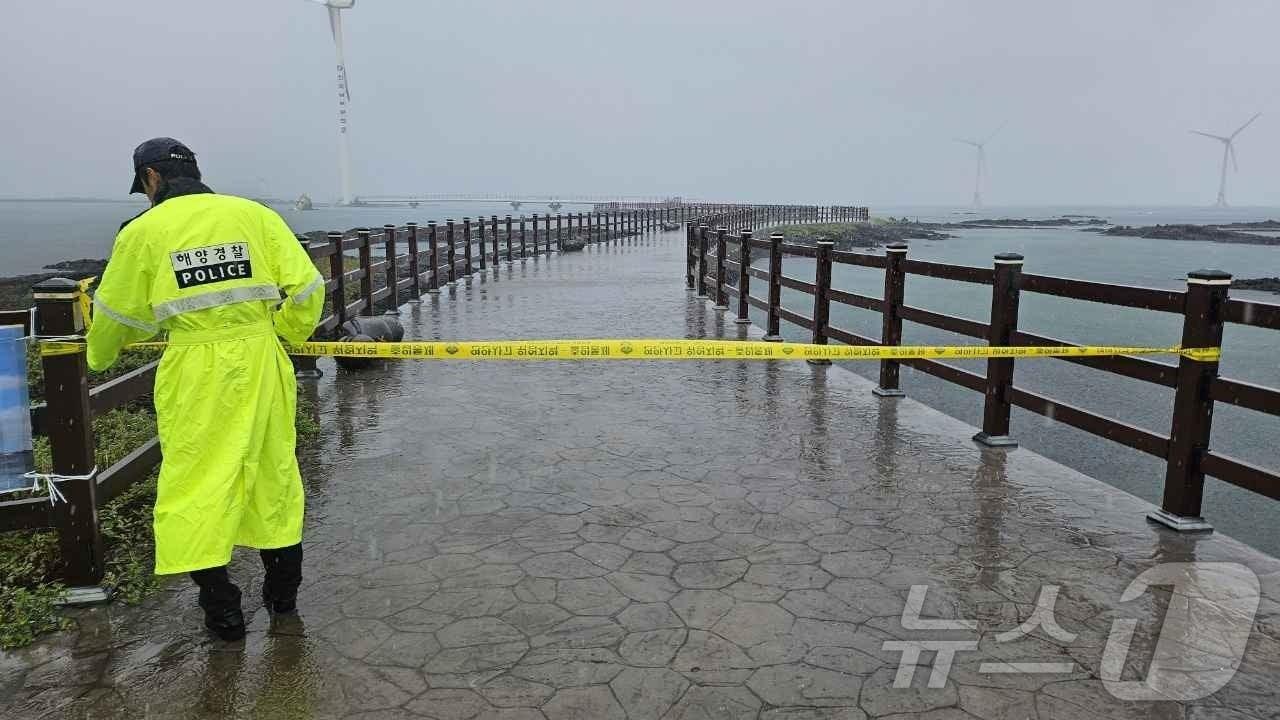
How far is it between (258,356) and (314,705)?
1281 millimetres

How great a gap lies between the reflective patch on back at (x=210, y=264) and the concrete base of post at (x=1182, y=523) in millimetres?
4632

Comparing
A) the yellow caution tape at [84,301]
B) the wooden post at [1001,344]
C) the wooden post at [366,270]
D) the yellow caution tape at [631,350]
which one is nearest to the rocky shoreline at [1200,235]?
the wooden post at [366,270]

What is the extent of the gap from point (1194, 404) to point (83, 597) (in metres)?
5.37

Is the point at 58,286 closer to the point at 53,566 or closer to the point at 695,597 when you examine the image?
the point at 53,566

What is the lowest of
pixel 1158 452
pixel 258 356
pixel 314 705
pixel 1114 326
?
pixel 1114 326

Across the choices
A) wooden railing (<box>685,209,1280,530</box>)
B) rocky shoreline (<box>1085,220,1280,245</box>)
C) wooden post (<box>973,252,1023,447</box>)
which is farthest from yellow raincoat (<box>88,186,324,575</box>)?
rocky shoreline (<box>1085,220,1280,245</box>)

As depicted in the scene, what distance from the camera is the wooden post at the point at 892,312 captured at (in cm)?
774

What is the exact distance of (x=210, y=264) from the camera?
3.37 metres

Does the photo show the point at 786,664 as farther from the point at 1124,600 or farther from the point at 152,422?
the point at 152,422

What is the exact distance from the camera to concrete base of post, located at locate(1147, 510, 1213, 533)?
4789 mm

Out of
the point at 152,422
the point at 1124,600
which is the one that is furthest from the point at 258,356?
the point at 152,422

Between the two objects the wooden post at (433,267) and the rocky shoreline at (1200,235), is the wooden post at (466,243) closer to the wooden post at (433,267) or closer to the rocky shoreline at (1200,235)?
the wooden post at (433,267)

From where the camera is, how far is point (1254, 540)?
8289 mm

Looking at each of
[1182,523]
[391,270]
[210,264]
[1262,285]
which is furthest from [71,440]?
[1262,285]
